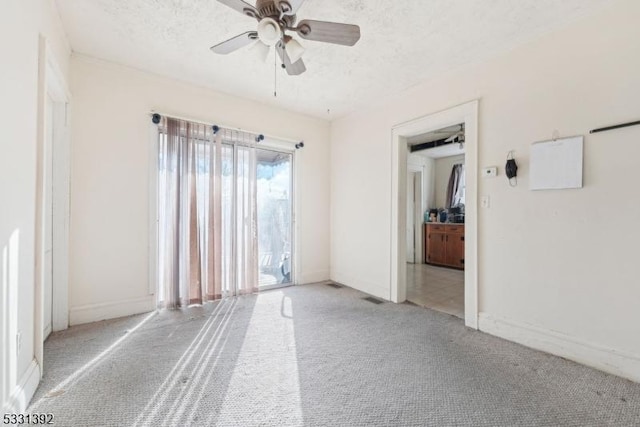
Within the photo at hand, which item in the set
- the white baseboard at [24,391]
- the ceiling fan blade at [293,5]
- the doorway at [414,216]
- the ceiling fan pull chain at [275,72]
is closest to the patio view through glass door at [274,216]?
the ceiling fan pull chain at [275,72]

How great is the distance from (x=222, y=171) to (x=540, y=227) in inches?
127

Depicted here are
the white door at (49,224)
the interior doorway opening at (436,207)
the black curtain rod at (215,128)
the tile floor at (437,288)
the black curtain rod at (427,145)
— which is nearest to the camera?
the white door at (49,224)

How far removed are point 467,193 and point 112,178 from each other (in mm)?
3516

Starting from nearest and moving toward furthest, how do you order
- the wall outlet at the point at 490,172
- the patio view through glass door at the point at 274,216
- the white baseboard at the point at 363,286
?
the wall outlet at the point at 490,172 → the white baseboard at the point at 363,286 → the patio view through glass door at the point at 274,216

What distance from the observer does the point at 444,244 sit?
5531mm

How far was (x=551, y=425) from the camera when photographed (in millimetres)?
1371

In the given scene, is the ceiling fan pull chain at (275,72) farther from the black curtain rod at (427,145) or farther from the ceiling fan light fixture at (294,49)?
the black curtain rod at (427,145)

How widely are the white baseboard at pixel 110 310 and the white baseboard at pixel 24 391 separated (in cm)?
102

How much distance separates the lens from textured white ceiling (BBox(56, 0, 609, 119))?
6.30 ft

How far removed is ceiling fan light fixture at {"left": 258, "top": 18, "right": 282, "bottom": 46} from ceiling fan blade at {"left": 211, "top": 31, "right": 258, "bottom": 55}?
7.3 inches

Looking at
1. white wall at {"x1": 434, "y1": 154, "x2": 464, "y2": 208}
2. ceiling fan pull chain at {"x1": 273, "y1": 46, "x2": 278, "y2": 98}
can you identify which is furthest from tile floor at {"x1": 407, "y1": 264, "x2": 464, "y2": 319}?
ceiling fan pull chain at {"x1": 273, "y1": 46, "x2": 278, "y2": 98}

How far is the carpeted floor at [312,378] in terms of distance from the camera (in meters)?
1.44

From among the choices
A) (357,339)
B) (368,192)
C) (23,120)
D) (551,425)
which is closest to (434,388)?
(551,425)

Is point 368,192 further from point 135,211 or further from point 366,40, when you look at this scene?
point 135,211
